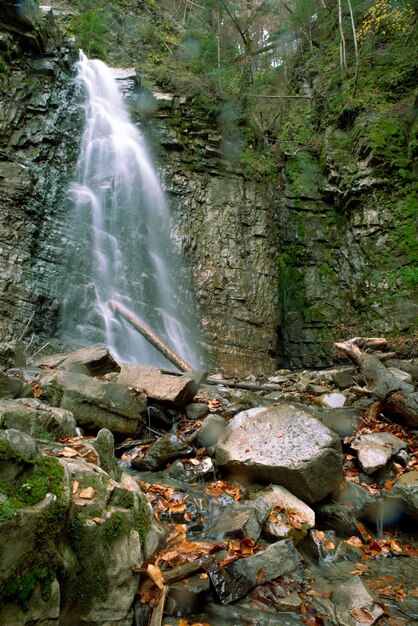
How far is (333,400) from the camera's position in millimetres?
6703

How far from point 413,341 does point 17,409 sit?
1006 cm

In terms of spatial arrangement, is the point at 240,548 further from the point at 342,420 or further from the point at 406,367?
the point at 406,367

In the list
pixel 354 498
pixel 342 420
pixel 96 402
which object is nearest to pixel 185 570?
pixel 354 498

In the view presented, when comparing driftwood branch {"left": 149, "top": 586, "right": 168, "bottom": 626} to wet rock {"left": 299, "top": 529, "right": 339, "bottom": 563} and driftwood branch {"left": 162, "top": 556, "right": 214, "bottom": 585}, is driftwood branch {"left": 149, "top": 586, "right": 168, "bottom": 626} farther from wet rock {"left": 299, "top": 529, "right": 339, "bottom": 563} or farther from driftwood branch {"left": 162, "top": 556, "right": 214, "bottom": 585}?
wet rock {"left": 299, "top": 529, "right": 339, "bottom": 563}

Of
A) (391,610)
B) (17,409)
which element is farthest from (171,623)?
(17,409)

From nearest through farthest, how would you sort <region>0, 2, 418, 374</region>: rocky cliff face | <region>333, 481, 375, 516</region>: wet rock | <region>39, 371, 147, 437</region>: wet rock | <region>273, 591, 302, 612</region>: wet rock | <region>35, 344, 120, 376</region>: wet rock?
1. <region>273, 591, 302, 612</region>: wet rock
2. <region>333, 481, 375, 516</region>: wet rock
3. <region>39, 371, 147, 437</region>: wet rock
4. <region>35, 344, 120, 376</region>: wet rock
5. <region>0, 2, 418, 374</region>: rocky cliff face

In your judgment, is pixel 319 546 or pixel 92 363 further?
pixel 92 363

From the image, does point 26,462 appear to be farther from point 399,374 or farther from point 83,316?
point 83,316

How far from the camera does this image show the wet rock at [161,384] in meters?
5.81

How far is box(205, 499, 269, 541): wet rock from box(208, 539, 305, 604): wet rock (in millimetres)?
304

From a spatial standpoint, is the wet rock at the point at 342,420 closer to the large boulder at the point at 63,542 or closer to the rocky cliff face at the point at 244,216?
the large boulder at the point at 63,542

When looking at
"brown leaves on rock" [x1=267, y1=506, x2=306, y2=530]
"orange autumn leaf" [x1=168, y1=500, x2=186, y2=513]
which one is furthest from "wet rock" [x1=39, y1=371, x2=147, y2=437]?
"brown leaves on rock" [x1=267, y1=506, x2=306, y2=530]

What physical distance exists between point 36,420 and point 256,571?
214cm

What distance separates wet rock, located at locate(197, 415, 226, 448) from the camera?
16.4 feet
